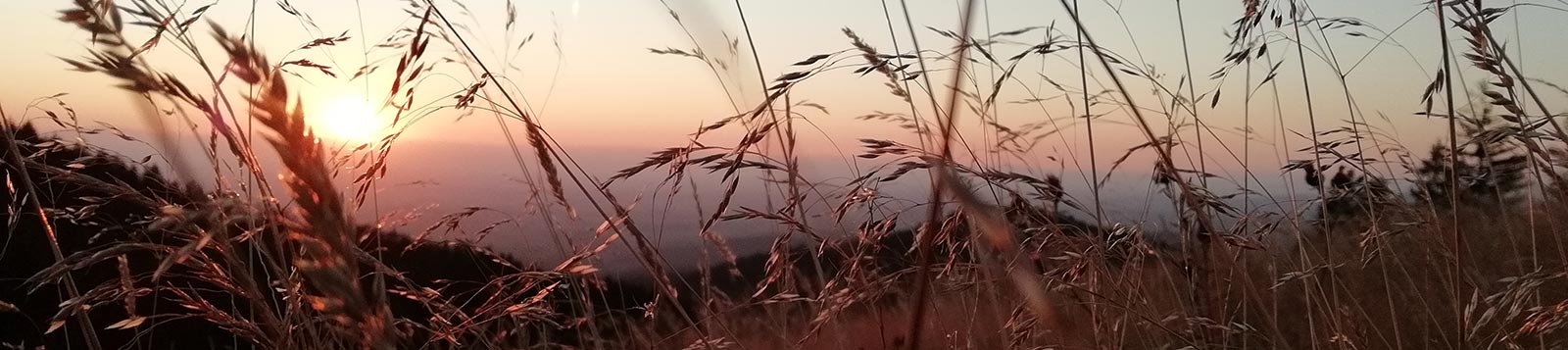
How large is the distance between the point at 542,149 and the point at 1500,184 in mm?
2300

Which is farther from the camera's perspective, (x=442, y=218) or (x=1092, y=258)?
(x=442, y=218)

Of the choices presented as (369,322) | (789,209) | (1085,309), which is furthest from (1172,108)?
(369,322)

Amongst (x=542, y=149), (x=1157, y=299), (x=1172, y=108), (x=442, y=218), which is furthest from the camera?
(x=1157, y=299)

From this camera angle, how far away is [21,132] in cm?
220

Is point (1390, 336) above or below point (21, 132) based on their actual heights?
below

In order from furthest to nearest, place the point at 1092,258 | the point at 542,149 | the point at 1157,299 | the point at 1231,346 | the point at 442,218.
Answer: the point at 1157,299 < the point at 442,218 < the point at 1231,346 < the point at 1092,258 < the point at 542,149

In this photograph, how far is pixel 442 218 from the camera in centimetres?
202

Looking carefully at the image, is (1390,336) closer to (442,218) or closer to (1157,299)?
(1157,299)

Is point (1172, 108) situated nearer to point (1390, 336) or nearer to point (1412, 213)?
point (1412, 213)

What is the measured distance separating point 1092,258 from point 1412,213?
2.40ft

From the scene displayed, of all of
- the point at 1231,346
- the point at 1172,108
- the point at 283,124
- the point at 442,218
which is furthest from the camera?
the point at 442,218

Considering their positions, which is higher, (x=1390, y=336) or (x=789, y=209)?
(x=789, y=209)

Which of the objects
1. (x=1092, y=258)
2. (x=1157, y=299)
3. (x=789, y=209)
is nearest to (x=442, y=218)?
(x=789, y=209)

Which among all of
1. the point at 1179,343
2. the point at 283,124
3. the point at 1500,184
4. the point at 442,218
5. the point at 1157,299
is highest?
the point at 283,124
